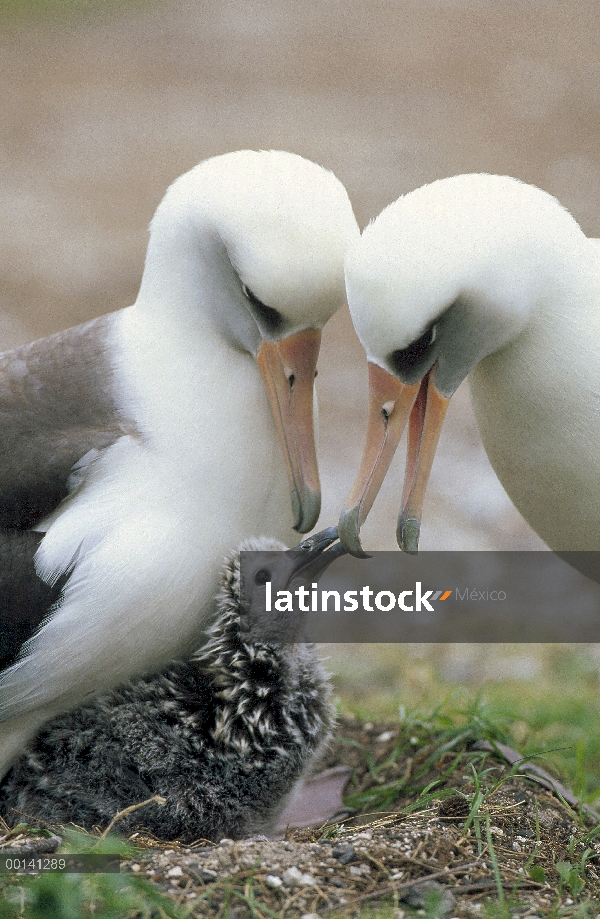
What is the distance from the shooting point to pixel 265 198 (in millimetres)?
4438

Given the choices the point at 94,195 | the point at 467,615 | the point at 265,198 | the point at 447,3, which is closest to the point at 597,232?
the point at 467,615

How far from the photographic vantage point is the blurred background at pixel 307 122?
11.0 metres

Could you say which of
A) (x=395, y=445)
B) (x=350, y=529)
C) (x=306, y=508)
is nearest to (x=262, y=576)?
(x=306, y=508)

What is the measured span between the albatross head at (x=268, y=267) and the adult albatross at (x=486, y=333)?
25cm

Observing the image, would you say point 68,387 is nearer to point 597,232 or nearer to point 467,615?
point 467,615

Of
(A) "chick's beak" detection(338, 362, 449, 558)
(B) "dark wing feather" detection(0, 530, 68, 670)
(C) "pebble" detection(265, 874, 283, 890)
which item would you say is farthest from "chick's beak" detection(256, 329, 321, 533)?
(C) "pebble" detection(265, 874, 283, 890)

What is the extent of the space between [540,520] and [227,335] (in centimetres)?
146

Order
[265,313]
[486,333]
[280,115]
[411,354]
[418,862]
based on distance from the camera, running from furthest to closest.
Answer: [280,115], [265,313], [486,333], [411,354], [418,862]

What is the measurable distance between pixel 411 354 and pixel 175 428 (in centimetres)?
99

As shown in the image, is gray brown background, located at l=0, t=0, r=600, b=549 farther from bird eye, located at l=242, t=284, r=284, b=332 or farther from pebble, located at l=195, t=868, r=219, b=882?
pebble, located at l=195, t=868, r=219, b=882

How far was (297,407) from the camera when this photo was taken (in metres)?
4.70

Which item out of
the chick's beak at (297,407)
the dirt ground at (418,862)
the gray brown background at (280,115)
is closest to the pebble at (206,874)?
the dirt ground at (418,862)

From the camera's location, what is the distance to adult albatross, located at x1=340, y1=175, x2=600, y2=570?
4113 mm

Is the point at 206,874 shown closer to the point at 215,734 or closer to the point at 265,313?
the point at 215,734
